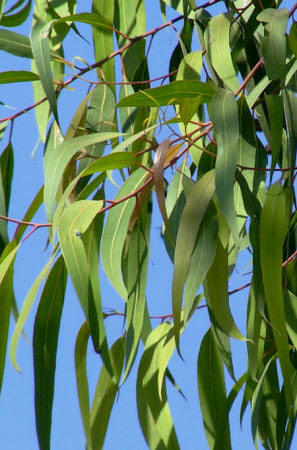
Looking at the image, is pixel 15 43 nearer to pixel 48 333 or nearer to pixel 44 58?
pixel 44 58

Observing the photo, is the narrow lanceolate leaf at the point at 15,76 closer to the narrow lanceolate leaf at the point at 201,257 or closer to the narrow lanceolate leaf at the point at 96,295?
the narrow lanceolate leaf at the point at 96,295

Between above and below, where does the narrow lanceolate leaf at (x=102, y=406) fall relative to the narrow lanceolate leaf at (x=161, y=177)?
below

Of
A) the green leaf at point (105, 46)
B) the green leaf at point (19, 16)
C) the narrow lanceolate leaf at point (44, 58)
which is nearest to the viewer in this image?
the narrow lanceolate leaf at point (44, 58)

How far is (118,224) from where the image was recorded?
1.17 meters

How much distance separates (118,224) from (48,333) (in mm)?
165

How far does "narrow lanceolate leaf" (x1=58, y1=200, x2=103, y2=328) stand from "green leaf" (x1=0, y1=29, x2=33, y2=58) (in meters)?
0.32

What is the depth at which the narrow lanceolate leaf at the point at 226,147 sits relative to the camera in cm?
95

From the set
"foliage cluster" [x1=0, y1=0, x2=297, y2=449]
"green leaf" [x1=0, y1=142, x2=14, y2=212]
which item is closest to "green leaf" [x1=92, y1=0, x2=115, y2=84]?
"foliage cluster" [x1=0, y1=0, x2=297, y2=449]

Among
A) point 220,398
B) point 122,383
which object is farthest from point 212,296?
point 220,398

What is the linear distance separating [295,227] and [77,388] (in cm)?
42

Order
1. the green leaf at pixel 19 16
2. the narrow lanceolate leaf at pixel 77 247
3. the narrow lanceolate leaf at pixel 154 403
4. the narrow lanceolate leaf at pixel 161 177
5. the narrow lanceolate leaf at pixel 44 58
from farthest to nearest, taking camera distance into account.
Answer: the green leaf at pixel 19 16, the narrow lanceolate leaf at pixel 154 403, the narrow lanceolate leaf at pixel 44 58, the narrow lanceolate leaf at pixel 77 247, the narrow lanceolate leaf at pixel 161 177

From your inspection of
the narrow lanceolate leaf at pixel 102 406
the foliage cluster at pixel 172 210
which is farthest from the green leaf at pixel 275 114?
the narrow lanceolate leaf at pixel 102 406

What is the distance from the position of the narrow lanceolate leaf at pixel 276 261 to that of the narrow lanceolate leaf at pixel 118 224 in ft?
0.54

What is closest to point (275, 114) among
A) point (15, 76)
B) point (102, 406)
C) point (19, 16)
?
point (15, 76)
